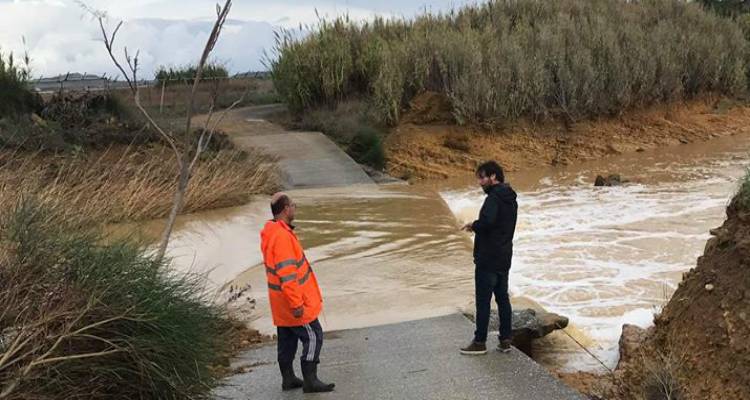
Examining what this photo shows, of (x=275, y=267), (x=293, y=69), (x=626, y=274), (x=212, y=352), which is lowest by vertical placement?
(x=626, y=274)

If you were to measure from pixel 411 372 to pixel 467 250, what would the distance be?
19.2ft

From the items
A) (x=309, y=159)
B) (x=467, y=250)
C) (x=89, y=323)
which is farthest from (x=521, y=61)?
(x=89, y=323)

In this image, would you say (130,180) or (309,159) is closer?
(130,180)

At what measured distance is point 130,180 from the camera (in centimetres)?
1353

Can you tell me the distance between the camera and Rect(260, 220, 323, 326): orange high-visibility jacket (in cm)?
573

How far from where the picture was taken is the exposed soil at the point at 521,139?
75.1 ft

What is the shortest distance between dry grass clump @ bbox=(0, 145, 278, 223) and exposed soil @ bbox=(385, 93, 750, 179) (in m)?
6.47

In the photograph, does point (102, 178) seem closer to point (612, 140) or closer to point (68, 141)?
point (68, 141)

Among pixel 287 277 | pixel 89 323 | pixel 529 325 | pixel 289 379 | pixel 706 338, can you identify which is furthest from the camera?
pixel 529 325

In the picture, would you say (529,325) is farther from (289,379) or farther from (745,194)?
(289,379)

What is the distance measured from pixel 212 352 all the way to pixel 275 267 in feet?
2.44

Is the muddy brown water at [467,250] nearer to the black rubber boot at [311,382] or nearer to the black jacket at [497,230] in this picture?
the black jacket at [497,230]

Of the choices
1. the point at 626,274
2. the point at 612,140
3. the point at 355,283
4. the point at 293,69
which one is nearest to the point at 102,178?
the point at 355,283

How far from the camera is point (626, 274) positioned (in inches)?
437
